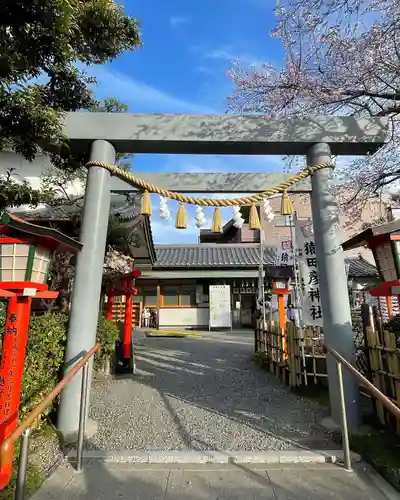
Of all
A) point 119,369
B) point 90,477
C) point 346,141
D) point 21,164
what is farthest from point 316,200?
point 21,164

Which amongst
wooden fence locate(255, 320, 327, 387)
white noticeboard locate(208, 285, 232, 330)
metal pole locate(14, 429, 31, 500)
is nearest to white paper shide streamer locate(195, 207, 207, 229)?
wooden fence locate(255, 320, 327, 387)

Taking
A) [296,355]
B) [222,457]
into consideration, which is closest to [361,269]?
[296,355]

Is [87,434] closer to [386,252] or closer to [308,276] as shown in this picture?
[386,252]

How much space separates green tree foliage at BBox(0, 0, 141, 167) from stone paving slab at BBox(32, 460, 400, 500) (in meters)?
4.13

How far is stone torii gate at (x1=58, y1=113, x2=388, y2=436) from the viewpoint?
15.0ft

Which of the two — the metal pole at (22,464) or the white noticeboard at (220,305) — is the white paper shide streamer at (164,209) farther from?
the white noticeboard at (220,305)

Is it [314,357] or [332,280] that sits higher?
[332,280]

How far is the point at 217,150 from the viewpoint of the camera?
17.2 ft

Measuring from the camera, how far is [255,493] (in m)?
2.95

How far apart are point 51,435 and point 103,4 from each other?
5395mm

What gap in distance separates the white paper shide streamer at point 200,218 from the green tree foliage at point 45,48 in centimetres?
220

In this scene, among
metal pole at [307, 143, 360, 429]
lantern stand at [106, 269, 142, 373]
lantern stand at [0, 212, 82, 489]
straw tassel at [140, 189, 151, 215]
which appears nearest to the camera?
lantern stand at [0, 212, 82, 489]

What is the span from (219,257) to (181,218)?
54.2ft

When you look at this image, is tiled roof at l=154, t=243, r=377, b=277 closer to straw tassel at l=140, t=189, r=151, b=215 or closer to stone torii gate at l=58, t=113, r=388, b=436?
stone torii gate at l=58, t=113, r=388, b=436
